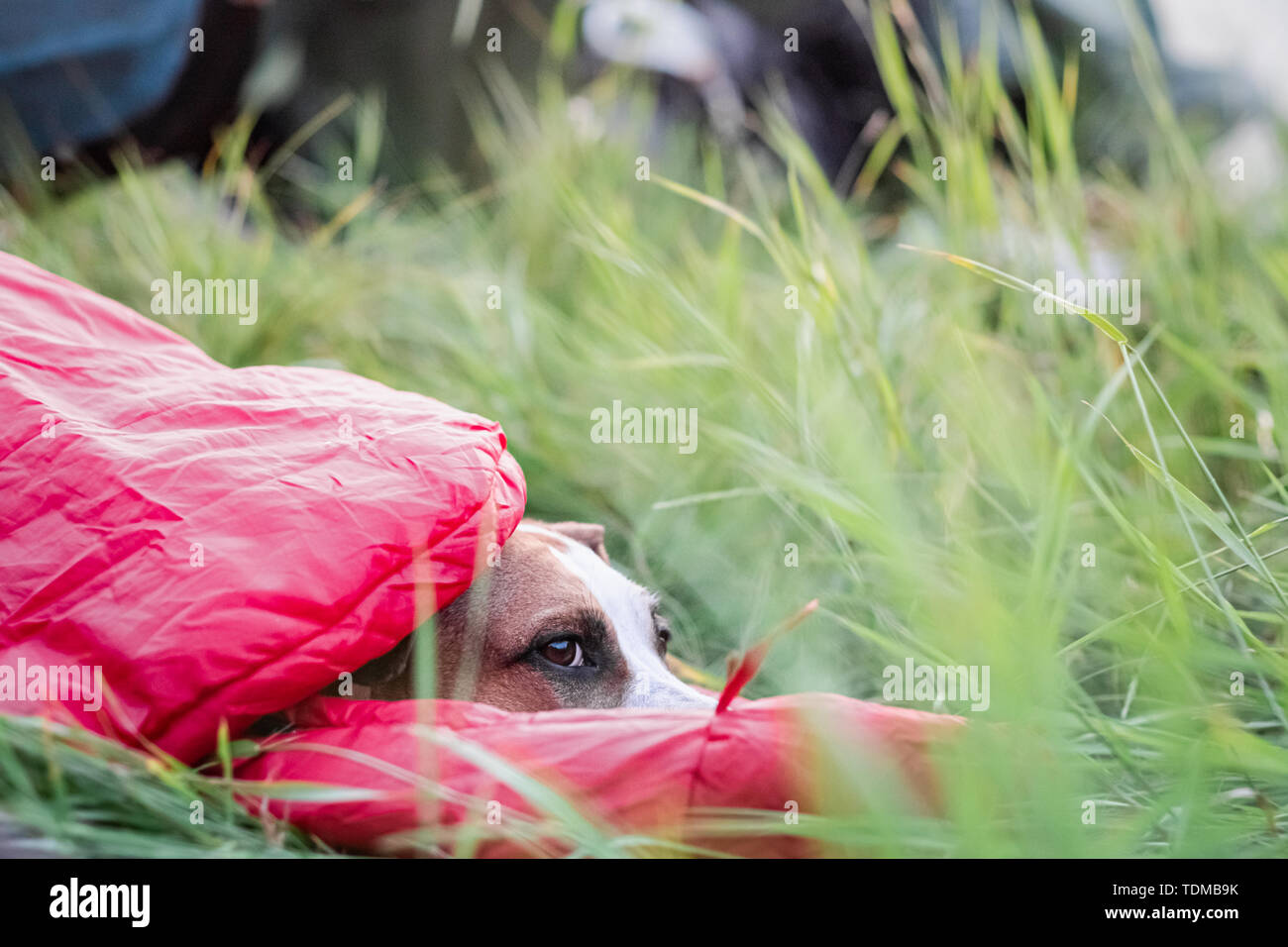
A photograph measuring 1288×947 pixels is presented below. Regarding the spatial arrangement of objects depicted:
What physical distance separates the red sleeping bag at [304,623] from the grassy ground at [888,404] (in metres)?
0.12

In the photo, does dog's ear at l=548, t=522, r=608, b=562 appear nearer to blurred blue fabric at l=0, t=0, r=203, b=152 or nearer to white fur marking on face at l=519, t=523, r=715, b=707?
white fur marking on face at l=519, t=523, r=715, b=707

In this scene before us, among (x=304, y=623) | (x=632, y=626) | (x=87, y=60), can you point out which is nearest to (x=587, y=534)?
(x=632, y=626)

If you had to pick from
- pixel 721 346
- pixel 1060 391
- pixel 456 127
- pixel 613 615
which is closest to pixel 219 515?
pixel 613 615

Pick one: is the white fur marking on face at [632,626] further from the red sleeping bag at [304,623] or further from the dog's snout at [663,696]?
the red sleeping bag at [304,623]

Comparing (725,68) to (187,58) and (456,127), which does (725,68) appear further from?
(187,58)

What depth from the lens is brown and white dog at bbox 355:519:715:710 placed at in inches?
80.5

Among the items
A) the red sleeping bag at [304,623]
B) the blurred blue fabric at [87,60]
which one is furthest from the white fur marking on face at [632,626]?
the blurred blue fabric at [87,60]

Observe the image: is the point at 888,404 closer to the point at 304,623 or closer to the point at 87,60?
the point at 304,623

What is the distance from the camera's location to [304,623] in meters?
1.67

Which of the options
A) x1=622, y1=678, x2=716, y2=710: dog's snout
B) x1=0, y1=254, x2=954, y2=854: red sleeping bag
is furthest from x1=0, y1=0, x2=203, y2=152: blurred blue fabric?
x1=622, y1=678, x2=716, y2=710: dog's snout

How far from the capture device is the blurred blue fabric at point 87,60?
11.7ft

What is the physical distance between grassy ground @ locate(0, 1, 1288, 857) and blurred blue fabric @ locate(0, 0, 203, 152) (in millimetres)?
275

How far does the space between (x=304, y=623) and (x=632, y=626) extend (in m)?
0.75

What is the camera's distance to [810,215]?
9.66ft
